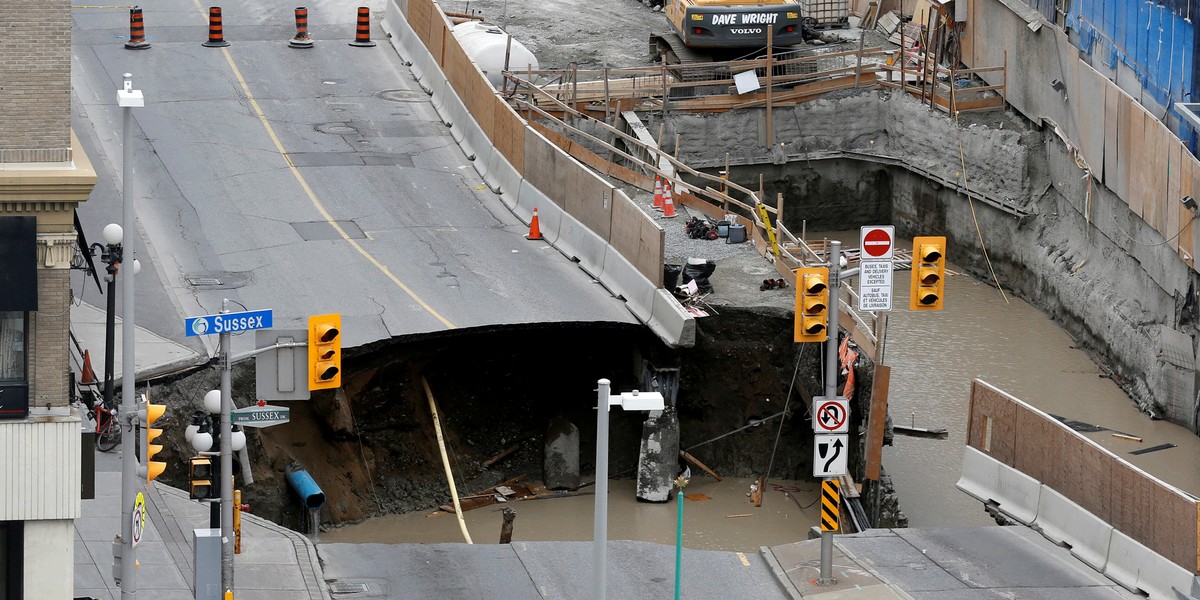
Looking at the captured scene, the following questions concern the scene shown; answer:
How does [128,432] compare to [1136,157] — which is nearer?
[128,432]

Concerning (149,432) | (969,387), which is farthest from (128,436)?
(969,387)

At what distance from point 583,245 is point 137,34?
15714mm

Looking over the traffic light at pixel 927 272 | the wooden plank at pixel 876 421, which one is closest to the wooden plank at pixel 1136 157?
the wooden plank at pixel 876 421

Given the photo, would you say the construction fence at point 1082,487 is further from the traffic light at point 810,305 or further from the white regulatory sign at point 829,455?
the traffic light at point 810,305

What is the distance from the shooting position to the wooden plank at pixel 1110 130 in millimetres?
36469

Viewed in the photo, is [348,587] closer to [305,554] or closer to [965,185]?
[305,554]

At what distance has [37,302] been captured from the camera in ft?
64.1

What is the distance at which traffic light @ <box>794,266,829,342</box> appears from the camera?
819 inches

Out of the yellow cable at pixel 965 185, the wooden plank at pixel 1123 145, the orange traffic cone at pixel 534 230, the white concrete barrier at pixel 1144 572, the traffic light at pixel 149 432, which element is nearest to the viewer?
the traffic light at pixel 149 432

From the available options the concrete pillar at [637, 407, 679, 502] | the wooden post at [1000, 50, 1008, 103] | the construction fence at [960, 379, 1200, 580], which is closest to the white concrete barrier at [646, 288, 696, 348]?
the concrete pillar at [637, 407, 679, 502]

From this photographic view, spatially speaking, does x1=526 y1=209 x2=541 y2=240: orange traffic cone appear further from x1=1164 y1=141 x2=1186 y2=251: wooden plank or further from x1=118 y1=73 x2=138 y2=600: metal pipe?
x1=118 y1=73 x2=138 y2=600: metal pipe

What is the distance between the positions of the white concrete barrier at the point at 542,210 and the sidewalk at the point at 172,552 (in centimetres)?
1072

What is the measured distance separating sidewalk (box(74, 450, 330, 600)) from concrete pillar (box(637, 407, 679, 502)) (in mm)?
7241

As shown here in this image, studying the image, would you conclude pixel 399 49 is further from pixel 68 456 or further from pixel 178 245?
pixel 68 456
